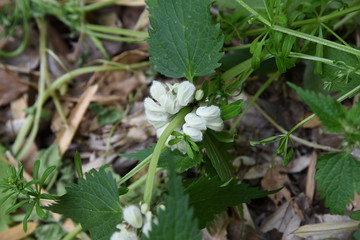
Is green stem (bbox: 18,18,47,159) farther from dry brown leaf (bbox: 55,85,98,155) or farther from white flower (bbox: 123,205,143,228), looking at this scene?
white flower (bbox: 123,205,143,228)

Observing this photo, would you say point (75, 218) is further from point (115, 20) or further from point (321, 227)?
point (115, 20)

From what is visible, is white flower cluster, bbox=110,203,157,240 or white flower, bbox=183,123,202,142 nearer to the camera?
white flower cluster, bbox=110,203,157,240

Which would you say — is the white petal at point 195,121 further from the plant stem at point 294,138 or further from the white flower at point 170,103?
the plant stem at point 294,138

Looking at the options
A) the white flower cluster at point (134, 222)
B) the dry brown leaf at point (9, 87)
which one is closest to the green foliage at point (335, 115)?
the white flower cluster at point (134, 222)

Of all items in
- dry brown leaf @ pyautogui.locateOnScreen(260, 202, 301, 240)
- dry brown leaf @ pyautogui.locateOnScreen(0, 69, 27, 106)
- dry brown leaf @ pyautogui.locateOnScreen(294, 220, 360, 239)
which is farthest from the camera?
dry brown leaf @ pyautogui.locateOnScreen(0, 69, 27, 106)

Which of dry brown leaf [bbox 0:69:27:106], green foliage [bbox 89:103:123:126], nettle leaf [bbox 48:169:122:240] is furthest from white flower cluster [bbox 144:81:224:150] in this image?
dry brown leaf [bbox 0:69:27:106]

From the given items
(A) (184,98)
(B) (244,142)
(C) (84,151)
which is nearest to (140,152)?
(A) (184,98)

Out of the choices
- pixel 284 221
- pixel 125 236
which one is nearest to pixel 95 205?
pixel 125 236
